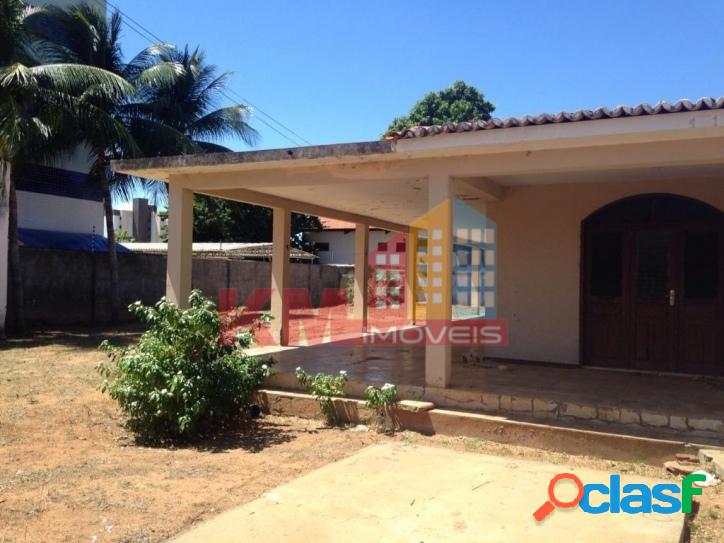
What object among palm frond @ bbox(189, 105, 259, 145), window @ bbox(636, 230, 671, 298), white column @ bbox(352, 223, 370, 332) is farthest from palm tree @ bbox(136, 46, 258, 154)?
window @ bbox(636, 230, 671, 298)

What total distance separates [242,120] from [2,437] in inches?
576

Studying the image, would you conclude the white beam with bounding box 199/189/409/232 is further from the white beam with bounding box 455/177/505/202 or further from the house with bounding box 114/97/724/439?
the white beam with bounding box 455/177/505/202

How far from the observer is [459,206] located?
389 inches

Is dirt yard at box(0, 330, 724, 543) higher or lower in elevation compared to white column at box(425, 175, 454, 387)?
lower

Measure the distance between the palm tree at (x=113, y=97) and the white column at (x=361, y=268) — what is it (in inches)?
249

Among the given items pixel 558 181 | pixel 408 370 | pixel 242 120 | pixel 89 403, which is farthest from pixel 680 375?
pixel 242 120

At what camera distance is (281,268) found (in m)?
10.5

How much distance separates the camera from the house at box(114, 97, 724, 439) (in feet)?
19.1

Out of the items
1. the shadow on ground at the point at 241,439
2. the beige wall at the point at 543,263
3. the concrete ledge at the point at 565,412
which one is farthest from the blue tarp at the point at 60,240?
the concrete ledge at the point at 565,412

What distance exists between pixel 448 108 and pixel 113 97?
20443mm

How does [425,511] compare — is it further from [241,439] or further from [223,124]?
[223,124]

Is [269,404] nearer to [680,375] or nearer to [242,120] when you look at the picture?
[680,375]

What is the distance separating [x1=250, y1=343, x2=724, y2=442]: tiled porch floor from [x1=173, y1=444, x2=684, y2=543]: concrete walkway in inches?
39.9

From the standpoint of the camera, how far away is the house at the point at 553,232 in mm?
5812
